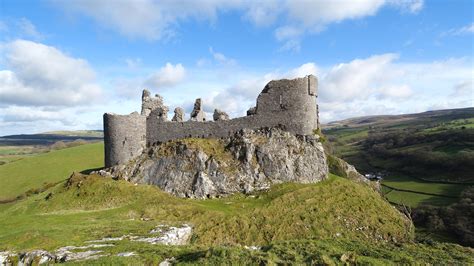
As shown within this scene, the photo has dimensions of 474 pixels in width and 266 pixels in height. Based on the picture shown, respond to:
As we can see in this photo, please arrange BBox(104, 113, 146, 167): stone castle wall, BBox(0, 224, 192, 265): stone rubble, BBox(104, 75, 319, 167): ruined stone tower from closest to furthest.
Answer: BBox(0, 224, 192, 265): stone rubble → BBox(104, 75, 319, 167): ruined stone tower → BBox(104, 113, 146, 167): stone castle wall

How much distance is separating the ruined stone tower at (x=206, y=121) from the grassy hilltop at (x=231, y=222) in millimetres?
5264

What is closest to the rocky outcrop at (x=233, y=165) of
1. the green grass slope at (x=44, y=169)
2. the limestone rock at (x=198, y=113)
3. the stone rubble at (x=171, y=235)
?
the limestone rock at (x=198, y=113)

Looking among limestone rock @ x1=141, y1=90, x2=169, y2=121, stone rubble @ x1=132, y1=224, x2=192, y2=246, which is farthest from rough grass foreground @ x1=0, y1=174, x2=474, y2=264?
limestone rock @ x1=141, y1=90, x2=169, y2=121

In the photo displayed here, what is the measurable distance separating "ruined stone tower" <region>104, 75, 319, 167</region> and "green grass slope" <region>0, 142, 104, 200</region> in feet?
80.9

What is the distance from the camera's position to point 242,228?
78.6 ft

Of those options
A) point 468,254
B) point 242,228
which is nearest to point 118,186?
point 242,228

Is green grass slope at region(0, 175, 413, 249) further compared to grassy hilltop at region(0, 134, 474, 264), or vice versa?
green grass slope at region(0, 175, 413, 249)

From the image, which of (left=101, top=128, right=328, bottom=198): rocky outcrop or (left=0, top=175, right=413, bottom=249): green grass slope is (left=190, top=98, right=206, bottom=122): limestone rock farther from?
(left=0, top=175, right=413, bottom=249): green grass slope

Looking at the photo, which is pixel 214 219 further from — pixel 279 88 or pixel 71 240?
pixel 279 88

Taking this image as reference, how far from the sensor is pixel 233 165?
30.8 m

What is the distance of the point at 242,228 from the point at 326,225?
237 inches

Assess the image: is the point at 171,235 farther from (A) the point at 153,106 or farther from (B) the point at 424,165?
(B) the point at 424,165

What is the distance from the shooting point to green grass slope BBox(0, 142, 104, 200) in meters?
51.9

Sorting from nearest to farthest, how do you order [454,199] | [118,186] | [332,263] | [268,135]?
[332,263] → [118,186] → [268,135] → [454,199]
